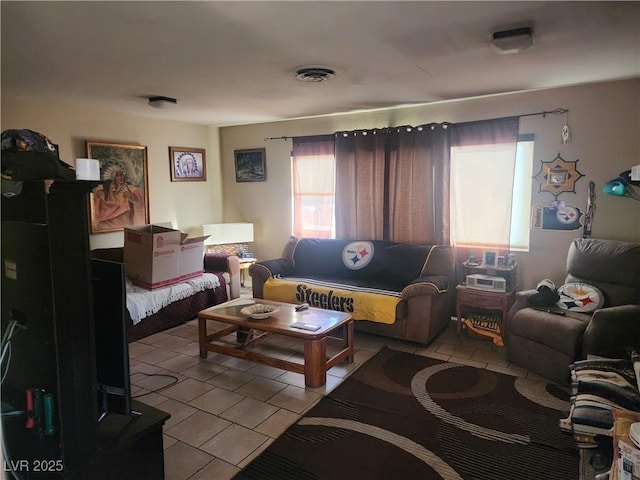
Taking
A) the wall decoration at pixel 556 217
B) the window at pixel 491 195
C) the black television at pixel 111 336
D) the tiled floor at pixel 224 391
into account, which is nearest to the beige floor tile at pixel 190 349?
the tiled floor at pixel 224 391

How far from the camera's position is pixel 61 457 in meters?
1.44

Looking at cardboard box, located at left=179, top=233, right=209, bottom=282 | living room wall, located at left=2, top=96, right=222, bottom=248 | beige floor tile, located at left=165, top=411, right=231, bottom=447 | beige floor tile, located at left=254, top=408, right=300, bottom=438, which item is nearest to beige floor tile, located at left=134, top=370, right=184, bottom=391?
beige floor tile, located at left=165, top=411, right=231, bottom=447

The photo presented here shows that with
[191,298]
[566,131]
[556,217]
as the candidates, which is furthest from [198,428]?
[566,131]

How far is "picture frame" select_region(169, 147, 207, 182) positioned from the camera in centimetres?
523

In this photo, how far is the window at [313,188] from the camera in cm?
499

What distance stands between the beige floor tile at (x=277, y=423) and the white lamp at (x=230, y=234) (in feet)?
10.2

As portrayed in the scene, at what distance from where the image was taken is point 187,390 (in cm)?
292

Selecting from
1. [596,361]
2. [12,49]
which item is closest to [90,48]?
[12,49]

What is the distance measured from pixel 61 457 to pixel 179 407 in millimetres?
1300

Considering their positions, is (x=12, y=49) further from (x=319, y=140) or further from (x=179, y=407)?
(x=319, y=140)

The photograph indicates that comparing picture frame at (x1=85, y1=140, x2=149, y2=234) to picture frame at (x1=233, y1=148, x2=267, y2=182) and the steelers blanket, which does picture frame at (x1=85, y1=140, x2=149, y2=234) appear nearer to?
picture frame at (x1=233, y1=148, x2=267, y2=182)

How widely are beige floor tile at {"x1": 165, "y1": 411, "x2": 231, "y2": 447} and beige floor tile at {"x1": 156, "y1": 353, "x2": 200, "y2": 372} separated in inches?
29.6

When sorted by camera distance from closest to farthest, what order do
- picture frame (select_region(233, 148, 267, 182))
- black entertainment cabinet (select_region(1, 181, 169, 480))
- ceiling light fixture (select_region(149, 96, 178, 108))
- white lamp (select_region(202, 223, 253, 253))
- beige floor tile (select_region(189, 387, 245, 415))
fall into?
black entertainment cabinet (select_region(1, 181, 169, 480)) → beige floor tile (select_region(189, 387, 245, 415)) → ceiling light fixture (select_region(149, 96, 178, 108)) → white lamp (select_region(202, 223, 253, 253)) → picture frame (select_region(233, 148, 267, 182))

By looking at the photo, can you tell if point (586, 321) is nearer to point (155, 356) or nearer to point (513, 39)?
point (513, 39)
